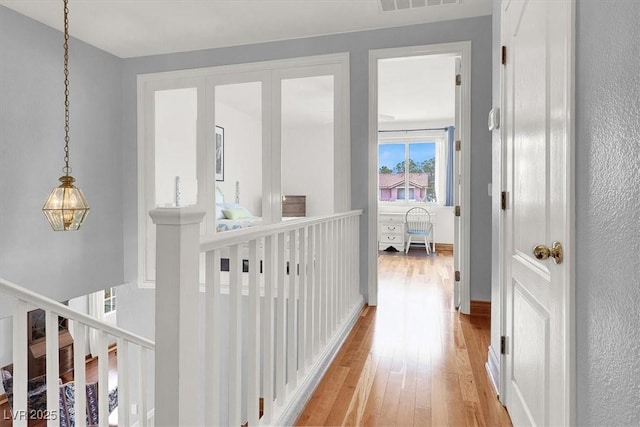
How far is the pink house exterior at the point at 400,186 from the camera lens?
26.7 ft

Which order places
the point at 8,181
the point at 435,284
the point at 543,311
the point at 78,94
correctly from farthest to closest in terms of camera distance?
the point at 435,284, the point at 78,94, the point at 8,181, the point at 543,311

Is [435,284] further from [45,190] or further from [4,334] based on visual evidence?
[4,334]

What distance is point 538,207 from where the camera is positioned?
140 centimetres

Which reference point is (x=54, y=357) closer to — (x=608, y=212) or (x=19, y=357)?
→ (x=19, y=357)

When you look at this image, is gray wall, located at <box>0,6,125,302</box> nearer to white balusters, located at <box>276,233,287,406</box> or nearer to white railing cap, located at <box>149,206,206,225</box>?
white balusters, located at <box>276,233,287,406</box>

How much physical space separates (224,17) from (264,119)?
0.96 meters

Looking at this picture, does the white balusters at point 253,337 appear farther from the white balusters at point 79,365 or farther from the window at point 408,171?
the window at point 408,171

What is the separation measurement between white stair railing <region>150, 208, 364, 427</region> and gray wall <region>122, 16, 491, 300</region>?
1179 mm

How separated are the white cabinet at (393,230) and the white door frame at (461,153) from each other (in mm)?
3973

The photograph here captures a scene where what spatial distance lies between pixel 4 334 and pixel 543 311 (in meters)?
5.54

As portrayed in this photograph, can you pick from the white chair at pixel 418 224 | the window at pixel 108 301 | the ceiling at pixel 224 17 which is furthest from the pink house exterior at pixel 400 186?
the window at pixel 108 301

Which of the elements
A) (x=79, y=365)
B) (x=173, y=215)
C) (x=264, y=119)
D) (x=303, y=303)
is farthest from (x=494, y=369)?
(x=264, y=119)

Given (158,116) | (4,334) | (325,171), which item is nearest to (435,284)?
(325,171)

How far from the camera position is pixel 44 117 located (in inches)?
141
